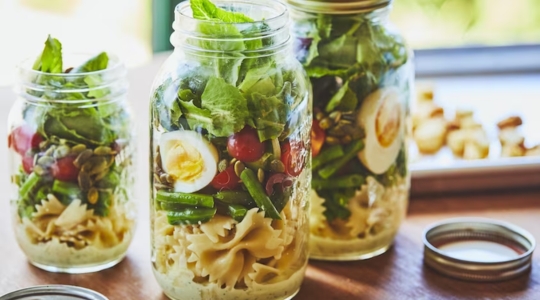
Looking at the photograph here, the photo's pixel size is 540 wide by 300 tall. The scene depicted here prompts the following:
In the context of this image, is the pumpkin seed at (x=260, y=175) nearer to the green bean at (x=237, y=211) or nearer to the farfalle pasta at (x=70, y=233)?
the green bean at (x=237, y=211)

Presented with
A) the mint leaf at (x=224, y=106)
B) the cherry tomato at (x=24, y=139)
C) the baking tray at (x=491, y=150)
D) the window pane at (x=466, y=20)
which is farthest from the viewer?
the window pane at (x=466, y=20)

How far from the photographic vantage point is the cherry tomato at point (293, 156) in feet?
2.73

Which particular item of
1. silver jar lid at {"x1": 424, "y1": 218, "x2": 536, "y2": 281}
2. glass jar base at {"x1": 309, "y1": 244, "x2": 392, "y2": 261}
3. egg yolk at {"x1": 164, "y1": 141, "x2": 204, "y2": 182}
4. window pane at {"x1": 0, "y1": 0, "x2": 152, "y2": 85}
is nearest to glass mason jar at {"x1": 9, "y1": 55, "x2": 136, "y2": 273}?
egg yolk at {"x1": 164, "y1": 141, "x2": 204, "y2": 182}

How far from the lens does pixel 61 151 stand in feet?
2.93

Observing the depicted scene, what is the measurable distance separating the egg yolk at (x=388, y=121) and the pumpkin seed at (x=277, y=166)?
5.7 inches

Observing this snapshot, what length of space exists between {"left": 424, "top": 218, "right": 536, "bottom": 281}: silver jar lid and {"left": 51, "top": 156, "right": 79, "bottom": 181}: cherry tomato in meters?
0.36

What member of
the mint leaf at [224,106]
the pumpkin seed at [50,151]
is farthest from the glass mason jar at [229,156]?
the pumpkin seed at [50,151]

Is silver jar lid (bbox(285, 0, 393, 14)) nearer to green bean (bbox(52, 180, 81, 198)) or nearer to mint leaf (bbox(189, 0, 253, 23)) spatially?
mint leaf (bbox(189, 0, 253, 23))

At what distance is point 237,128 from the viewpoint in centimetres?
80

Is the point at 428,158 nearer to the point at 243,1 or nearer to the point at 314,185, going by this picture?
the point at 314,185

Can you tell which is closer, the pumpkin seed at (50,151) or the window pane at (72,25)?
the pumpkin seed at (50,151)

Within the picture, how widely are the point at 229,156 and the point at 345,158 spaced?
0.53 feet

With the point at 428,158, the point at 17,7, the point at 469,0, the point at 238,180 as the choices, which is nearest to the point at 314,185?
the point at 238,180

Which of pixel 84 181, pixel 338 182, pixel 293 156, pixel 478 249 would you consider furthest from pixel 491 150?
pixel 84 181
